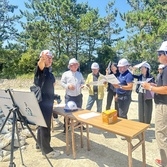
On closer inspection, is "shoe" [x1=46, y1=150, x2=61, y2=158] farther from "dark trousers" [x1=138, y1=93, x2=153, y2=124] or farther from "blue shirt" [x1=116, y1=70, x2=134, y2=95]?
"dark trousers" [x1=138, y1=93, x2=153, y2=124]

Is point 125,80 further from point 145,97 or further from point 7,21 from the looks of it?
point 7,21

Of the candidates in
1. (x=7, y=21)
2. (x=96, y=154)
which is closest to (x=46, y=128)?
(x=96, y=154)

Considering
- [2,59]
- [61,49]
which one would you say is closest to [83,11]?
[61,49]

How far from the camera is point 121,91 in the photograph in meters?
4.03

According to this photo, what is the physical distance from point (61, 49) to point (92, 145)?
43.0ft

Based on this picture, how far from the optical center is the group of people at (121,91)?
2.64 metres

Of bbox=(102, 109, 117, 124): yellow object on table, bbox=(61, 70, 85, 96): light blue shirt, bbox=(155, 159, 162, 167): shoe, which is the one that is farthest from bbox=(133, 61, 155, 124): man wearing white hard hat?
bbox=(102, 109, 117, 124): yellow object on table

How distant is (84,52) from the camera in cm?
1733

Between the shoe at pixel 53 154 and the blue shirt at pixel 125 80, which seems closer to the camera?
the shoe at pixel 53 154

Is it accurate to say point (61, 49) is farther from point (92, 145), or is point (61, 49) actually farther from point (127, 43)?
point (92, 145)

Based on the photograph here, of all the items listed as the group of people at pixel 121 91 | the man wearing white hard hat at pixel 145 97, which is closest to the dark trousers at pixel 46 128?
the group of people at pixel 121 91

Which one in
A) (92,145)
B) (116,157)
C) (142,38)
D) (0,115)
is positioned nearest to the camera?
(116,157)

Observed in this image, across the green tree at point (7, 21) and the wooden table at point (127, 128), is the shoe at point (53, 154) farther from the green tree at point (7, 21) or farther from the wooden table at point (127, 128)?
the green tree at point (7, 21)

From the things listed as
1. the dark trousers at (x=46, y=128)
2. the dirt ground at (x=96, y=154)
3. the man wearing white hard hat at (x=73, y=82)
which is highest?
the man wearing white hard hat at (x=73, y=82)
